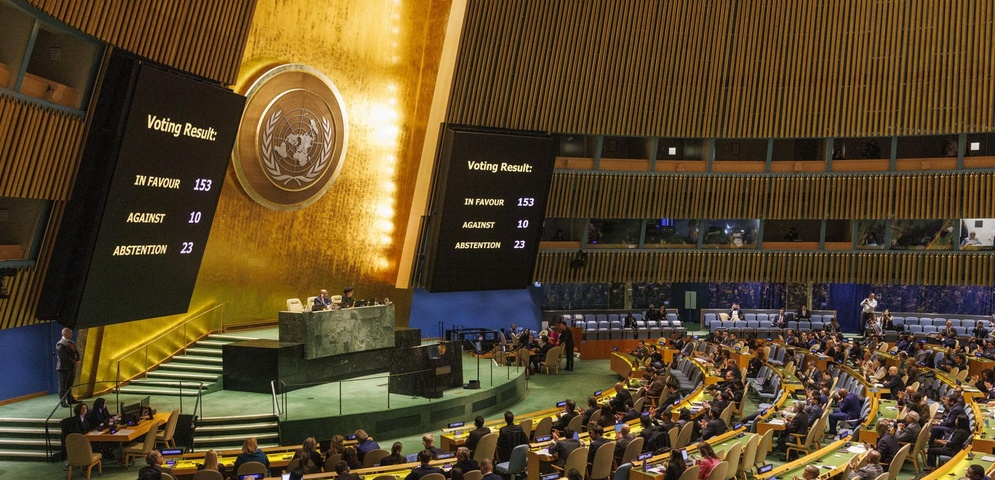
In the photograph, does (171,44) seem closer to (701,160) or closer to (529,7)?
(529,7)

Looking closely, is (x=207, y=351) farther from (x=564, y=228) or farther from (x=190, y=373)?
(x=564, y=228)

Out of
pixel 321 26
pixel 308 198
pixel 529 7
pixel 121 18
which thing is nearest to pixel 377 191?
pixel 308 198

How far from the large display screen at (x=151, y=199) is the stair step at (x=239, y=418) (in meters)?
1.82

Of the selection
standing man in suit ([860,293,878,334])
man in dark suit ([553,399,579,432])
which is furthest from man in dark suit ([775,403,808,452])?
standing man in suit ([860,293,878,334])

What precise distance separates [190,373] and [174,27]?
724 centimetres

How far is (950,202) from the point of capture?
24922mm

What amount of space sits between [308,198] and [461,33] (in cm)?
533

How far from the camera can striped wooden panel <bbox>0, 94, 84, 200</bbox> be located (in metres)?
11.0

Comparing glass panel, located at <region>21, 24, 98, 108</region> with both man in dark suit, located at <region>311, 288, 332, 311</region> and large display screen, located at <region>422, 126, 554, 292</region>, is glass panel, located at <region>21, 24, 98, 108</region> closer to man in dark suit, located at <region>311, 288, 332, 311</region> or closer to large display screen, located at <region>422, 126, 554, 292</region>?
man in dark suit, located at <region>311, 288, 332, 311</region>

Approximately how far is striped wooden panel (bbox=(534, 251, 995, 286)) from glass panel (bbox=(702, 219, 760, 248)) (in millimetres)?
633

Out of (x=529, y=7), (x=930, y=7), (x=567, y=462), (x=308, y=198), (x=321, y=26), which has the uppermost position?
(x=930, y=7)

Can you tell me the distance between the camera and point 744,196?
1040 inches

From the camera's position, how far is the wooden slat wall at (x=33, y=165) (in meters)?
11.0

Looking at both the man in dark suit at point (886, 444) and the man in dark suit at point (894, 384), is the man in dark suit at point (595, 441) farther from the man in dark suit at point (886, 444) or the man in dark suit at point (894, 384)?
the man in dark suit at point (894, 384)
